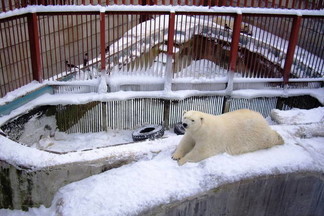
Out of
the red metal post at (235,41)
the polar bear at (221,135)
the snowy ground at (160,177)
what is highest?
the red metal post at (235,41)

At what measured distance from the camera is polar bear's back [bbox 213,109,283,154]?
481cm

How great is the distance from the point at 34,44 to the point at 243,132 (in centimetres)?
364

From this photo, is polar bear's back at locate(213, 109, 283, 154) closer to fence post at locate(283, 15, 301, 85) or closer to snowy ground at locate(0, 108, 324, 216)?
snowy ground at locate(0, 108, 324, 216)

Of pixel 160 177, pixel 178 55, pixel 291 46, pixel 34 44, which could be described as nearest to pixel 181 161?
pixel 160 177

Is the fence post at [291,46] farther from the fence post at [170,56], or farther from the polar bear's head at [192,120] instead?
the polar bear's head at [192,120]

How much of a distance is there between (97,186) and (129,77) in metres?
2.91

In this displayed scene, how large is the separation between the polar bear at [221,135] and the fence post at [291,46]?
264cm

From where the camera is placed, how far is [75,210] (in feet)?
13.8

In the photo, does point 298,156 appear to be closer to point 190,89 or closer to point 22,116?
point 190,89

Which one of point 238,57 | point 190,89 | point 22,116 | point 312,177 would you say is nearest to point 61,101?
point 22,116

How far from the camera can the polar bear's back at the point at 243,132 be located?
4812 millimetres

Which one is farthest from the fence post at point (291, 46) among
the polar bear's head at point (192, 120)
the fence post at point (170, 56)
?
the polar bear's head at point (192, 120)

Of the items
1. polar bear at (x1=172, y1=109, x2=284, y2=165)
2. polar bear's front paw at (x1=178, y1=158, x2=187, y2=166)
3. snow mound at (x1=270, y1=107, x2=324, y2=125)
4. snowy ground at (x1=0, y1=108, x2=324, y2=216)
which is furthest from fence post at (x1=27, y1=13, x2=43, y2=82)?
snow mound at (x1=270, y1=107, x2=324, y2=125)

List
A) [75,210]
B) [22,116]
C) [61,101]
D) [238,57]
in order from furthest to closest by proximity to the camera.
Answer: [238,57] → [61,101] → [22,116] → [75,210]
